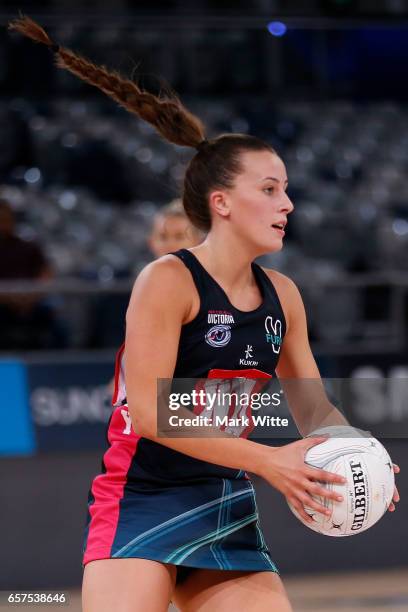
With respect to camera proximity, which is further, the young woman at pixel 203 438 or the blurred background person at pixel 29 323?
the blurred background person at pixel 29 323

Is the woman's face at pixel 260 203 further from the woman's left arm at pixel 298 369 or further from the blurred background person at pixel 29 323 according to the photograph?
the blurred background person at pixel 29 323

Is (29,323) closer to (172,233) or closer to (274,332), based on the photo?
(172,233)

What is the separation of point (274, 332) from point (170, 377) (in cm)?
31

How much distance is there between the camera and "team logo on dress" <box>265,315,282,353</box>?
243 cm

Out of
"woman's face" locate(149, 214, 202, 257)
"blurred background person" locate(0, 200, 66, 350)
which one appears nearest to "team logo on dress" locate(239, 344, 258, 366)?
"woman's face" locate(149, 214, 202, 257)

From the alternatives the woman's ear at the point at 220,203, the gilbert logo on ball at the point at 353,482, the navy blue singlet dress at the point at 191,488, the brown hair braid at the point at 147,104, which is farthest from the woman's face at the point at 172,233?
the gilbert logo on ball at the point at 353,482

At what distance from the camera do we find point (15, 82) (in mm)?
9203

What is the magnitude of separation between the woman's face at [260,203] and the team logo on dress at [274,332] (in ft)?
0.52

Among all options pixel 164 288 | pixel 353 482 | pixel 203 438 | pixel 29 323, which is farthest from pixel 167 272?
pixel 29 323

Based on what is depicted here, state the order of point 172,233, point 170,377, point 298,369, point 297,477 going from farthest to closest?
point 172,233
point 298,369
point 170,377
point 297,477

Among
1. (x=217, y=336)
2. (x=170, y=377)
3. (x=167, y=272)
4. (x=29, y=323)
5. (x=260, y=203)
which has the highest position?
(x=29, y=323)

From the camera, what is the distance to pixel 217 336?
2338 mm

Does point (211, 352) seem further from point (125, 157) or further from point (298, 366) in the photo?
point (125, 157)

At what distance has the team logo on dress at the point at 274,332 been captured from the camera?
2428mm
